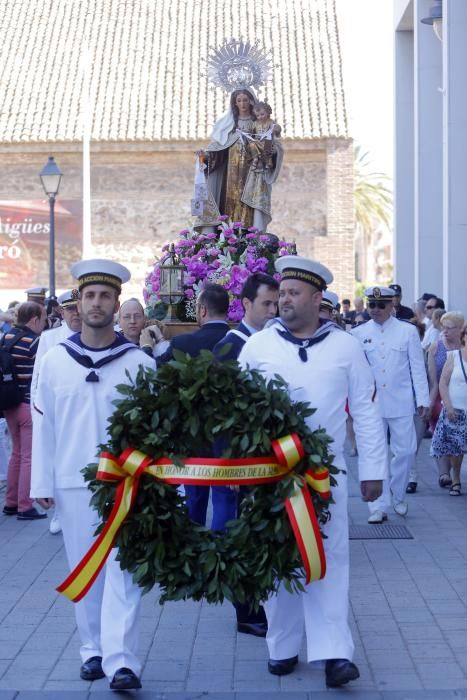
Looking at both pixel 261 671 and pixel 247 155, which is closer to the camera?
pixel 261 671

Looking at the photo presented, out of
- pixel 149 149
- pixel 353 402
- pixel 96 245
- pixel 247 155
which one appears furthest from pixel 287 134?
pixel 353 402

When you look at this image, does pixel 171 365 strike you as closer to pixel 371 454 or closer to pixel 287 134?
pixel 371 454

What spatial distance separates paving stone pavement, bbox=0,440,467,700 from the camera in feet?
19.2

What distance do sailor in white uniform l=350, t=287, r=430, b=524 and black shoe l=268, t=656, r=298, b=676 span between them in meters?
4.57

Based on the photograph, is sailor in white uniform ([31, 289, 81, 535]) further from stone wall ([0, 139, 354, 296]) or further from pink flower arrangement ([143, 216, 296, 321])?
stone wall ([0, 139, 354, 296])

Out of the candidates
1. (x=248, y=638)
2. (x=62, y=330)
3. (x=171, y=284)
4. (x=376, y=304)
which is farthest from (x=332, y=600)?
(x=171, y=284)

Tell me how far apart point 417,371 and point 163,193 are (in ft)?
98.9

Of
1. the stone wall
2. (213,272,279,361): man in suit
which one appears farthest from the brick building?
(213,272,279,361): man in suit

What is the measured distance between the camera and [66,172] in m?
40.4

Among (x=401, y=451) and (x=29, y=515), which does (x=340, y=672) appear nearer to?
(x=401, y=451)

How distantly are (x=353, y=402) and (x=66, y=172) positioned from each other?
35.4m

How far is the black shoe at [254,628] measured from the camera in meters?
6.89

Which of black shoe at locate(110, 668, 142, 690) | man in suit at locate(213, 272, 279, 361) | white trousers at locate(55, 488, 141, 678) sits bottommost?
black shoe at locate(110, 668, 142, 690)

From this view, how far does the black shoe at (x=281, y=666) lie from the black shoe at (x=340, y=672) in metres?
0.32
